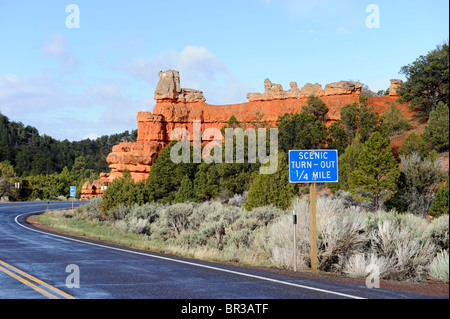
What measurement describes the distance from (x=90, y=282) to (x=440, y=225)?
10.8 meters

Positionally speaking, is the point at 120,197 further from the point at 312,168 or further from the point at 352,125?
the point at 352,125

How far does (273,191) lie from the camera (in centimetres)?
2980

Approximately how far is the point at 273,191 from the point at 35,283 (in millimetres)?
21795

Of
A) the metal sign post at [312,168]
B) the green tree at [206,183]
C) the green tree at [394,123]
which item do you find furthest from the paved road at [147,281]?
the green tree at [394,123]

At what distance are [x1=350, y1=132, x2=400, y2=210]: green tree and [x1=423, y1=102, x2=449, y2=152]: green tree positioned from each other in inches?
339

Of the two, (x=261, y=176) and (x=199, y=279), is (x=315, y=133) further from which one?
(x=199, y=279)

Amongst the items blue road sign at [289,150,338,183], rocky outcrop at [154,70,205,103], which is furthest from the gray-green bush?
rocky outcrop at [154,70,205,103]

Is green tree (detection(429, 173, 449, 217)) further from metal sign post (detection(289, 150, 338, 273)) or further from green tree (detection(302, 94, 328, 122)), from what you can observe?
green tree (detection(302, 94, 328, 122))

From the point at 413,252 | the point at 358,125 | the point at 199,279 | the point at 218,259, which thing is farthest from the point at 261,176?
the point at 358,125

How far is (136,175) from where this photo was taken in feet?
228

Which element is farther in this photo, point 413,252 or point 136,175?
point 136,175

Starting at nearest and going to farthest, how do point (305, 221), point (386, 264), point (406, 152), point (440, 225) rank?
point (386, 264), point (305, 221), point (440, 225), point (406, 152)

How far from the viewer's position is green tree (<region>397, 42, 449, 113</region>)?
184ft

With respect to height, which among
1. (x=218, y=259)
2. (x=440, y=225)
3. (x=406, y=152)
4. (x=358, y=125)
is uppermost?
(x=358, y=125)
